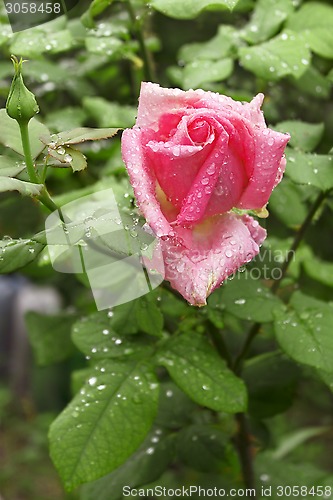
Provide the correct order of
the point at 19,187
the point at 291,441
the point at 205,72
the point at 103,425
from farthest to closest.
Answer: the point at 291,441
the point at 205,72
the point at 103,425
the point at 19,187

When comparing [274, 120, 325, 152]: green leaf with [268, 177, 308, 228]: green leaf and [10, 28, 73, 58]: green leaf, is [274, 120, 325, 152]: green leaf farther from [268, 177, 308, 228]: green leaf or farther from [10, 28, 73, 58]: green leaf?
[10, 28, 73, 58]: green leaf

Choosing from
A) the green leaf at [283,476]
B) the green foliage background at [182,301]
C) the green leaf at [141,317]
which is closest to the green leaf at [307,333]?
the green foliage background at [182,301]

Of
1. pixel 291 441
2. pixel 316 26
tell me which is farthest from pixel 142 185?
pixel 291 441

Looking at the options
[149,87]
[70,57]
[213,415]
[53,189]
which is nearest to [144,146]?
[149,87]

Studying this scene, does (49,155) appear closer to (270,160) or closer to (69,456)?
(270,160)
